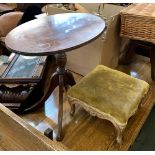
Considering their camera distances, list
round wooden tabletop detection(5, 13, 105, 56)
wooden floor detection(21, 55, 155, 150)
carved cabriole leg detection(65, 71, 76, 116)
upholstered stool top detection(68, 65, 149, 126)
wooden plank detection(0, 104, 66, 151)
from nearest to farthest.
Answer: wooden plank detection(0, 104, 66, 151) < round wooden tabletop detection(5, 13, 105, 56) < upholstered stool top detection(68, 65, 149, 126) < wooden floor detection(21, 55, 155, 150) < carved cabriole leg detection(65, 71, 76, 116)

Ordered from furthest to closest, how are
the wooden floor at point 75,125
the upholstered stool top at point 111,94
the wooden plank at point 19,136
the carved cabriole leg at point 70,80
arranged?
the carved cabriole leg at point 70,80
the wooden floor at point 75,125
the upholstered stool top at point 111,94
the wooden plank at point 19,136

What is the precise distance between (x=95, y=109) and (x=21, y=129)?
65 centimetres

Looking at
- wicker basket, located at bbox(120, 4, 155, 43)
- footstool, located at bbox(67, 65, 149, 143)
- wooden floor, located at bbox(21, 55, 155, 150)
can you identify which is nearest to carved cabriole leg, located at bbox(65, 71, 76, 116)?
wooden floor, located at bbox(21, 55, 155, 150)

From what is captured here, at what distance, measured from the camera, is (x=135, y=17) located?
1.88m

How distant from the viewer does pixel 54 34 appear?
1.34 m

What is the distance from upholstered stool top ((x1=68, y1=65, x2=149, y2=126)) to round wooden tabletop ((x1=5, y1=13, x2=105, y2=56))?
1.35 feet

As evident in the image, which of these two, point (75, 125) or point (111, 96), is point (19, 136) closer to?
point (111, 96)

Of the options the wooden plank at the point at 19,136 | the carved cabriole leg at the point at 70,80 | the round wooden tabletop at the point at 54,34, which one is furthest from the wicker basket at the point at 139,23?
the wooden plank at the point at 19,136

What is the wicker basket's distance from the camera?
1.84 metres

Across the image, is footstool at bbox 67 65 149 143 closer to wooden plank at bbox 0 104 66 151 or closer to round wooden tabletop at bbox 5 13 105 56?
round wooden tabletop at bbox 5 13 105 56

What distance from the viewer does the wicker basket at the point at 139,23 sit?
1.84 m

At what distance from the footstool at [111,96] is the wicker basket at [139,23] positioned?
510mm

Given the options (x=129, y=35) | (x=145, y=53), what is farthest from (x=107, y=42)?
(x=145, y=53)

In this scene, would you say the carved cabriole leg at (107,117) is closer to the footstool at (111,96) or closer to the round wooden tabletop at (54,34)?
the footstool at (111,96)
